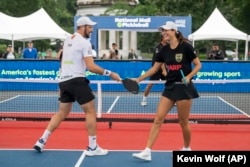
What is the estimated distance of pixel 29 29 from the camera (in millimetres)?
26859

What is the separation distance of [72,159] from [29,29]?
20.1m

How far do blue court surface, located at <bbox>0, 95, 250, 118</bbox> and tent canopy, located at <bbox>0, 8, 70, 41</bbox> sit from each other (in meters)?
10.3

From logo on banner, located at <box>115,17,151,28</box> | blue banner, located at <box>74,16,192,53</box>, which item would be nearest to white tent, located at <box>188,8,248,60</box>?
blue banner, located at <box>74,16,192,53</box>

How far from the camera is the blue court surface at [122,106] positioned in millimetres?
13016

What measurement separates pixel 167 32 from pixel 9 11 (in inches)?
1983

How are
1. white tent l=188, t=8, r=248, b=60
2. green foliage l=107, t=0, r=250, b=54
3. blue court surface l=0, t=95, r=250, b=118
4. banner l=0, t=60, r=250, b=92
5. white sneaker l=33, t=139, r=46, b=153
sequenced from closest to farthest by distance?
1. white sneaker l=33, t=139, r=46, b=153
2. blue court surface l=0, t=95, r=250, b=118
3. banner l=0, t=60, r=250, b=92
4. white tent l=188, t=8, r=248, b=60
5. green foliage l=107, t=0, r=250, b=54

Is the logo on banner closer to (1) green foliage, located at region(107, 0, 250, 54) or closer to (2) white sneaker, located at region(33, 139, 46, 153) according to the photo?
(1) green foliage, located at region(107, 0, 250, 54)

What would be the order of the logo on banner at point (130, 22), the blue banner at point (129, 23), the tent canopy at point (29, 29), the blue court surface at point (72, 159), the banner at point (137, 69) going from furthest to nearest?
the logo on banner at point (130, 22) → the blue banner at point (129, 23) → the tent canopy at point (29, 29) → the banner at point (137, 69) → the blue court surface at point (72, 159)

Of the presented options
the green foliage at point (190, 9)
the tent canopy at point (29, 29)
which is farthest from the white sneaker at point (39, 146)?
the green foliage at point (190, 9)

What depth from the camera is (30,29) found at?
26.9 metres

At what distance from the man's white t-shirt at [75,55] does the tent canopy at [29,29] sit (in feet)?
60.4

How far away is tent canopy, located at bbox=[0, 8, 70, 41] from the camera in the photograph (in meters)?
26.4

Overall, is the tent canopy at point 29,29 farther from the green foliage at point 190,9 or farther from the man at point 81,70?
the green foliage at point 190,9

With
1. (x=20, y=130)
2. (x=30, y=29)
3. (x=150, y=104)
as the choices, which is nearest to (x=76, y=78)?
(x=20, y=130)
